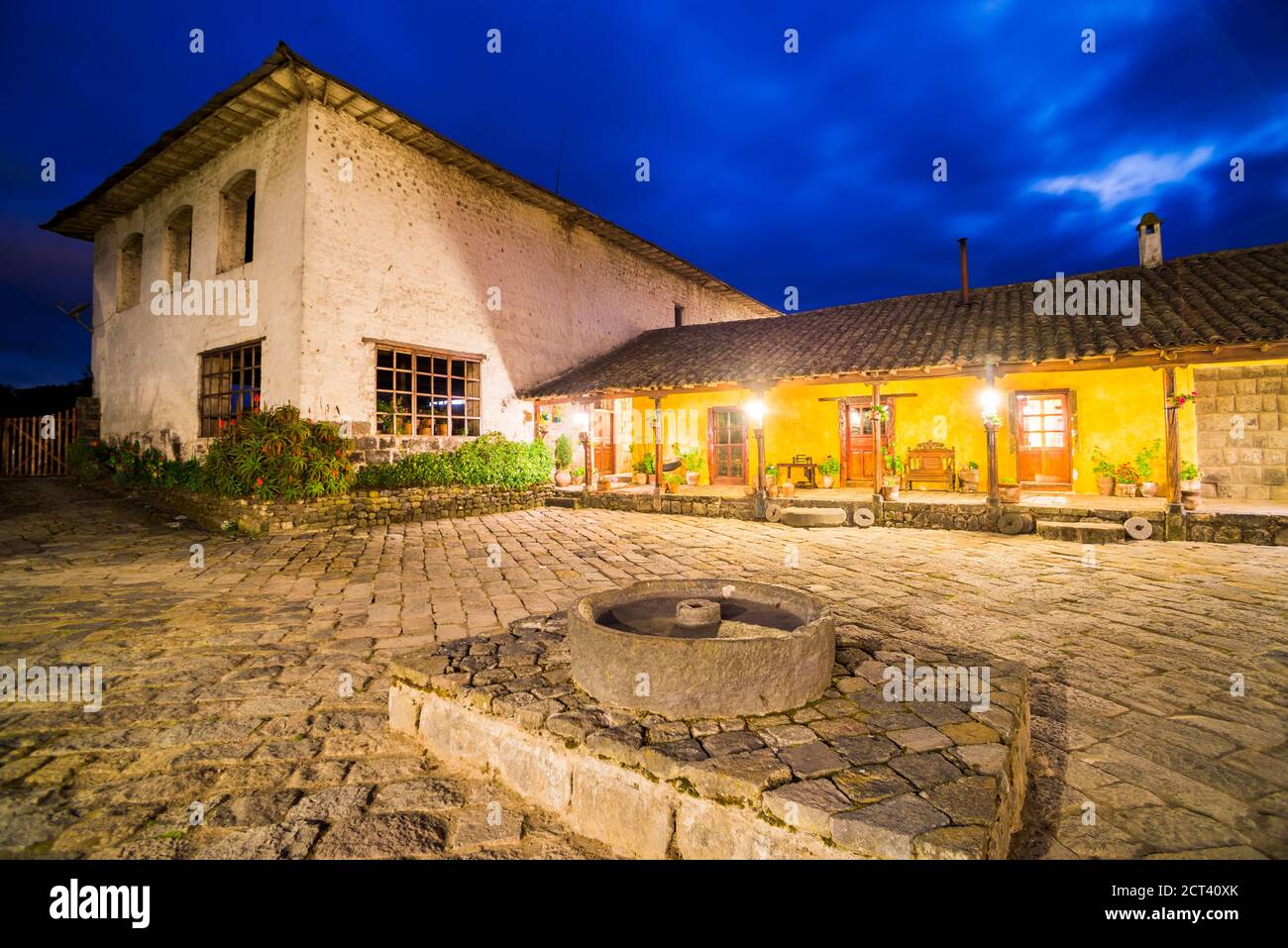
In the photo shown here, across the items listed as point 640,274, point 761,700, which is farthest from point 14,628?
point 640,274

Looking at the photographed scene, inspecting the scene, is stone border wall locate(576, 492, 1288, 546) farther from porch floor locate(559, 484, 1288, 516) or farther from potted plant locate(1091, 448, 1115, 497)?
potted plant locate(1091, 448, 1115, 497)

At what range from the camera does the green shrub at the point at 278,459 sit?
9.23 m

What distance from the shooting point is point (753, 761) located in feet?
7.51

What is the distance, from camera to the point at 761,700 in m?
2.71

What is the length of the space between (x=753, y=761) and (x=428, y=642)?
9.33 feet

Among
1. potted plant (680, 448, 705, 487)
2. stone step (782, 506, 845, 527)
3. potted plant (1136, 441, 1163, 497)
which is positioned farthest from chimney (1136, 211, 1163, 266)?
potted plant (680, 448, 705, 487)

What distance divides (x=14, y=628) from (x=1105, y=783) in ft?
24.4

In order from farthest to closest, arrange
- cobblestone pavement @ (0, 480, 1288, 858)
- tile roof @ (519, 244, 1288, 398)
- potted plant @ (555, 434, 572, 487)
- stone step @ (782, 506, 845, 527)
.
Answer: potted plant @ (555, 434, 572, 487)
stone step @ (782, 506, 845, 527)
tile roof @ (519, 244, 1288, 398)
cobblestone pavement @ (0, 480, 1288, 858)

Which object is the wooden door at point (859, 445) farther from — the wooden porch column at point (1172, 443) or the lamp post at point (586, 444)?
the lamp post at point (586, 444)

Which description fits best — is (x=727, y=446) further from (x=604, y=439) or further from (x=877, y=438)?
(x=877, y=438)

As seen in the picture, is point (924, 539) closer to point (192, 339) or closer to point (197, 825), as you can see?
point (197, 825)

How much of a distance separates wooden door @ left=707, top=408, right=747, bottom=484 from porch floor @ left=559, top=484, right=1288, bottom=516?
165cm

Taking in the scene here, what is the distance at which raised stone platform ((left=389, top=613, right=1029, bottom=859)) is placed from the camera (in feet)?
6.47
